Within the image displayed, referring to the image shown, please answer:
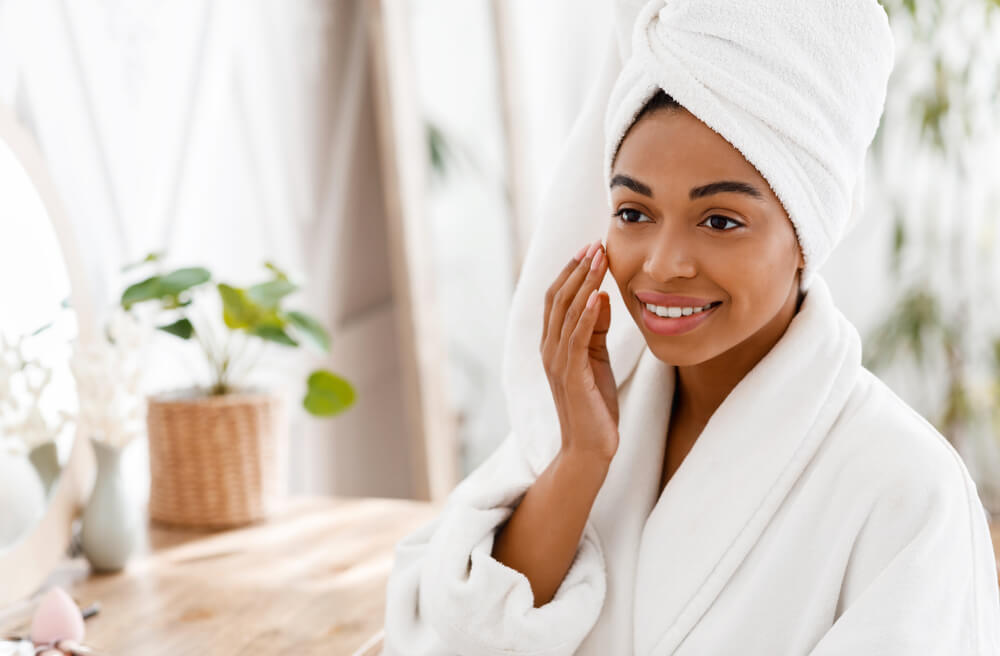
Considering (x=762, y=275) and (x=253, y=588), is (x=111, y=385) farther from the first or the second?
(x=762, y=275)

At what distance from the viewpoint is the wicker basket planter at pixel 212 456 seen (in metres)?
1.46

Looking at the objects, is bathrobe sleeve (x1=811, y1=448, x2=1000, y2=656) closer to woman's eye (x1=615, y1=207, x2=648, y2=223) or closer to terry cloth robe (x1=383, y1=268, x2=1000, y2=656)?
terry cloth robe (x1=383, y1=268, x2=1000, y2=656)

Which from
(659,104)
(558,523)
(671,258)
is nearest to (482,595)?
(558,523)

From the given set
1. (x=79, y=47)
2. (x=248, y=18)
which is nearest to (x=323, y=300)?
(x=248, y=18)

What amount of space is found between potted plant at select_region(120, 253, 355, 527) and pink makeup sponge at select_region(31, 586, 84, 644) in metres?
0.40

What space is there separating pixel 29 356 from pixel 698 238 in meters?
0.90

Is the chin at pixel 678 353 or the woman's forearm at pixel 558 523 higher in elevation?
the chin at pixel 678 353

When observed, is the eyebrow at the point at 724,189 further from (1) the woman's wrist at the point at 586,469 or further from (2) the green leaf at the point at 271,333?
(2) the green leaf at the point at 271,333

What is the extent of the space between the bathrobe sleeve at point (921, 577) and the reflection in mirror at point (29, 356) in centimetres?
99

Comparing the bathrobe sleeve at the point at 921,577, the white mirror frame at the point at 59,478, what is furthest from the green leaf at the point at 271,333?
the bathrobe sleeve at the point at 921,577

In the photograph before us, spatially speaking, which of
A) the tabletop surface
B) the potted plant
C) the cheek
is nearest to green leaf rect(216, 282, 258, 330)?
the potted plant

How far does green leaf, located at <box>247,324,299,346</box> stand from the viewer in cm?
148

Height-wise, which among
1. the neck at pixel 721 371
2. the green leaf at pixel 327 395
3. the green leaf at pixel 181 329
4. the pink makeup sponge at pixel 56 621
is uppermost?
the green leaf at pixel 181 329

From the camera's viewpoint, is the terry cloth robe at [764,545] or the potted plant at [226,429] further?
the potted plant at [226,429]
